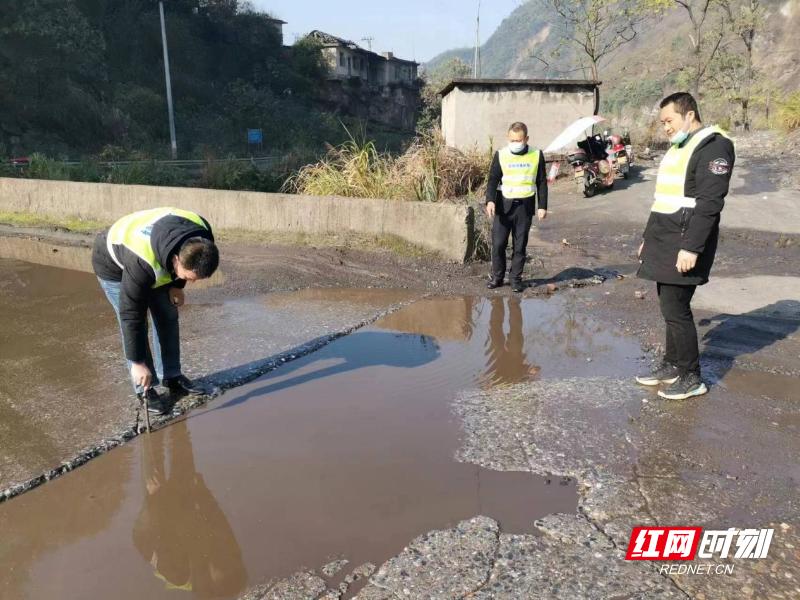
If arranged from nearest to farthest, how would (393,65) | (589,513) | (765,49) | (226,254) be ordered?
(589,513)
(226,254)
(393,65)
(765,49)

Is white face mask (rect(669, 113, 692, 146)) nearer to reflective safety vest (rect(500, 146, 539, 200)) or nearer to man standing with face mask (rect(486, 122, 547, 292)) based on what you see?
man standing with face mask (rect(486, 122, 547, 292))

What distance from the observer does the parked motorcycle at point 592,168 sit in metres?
12.6

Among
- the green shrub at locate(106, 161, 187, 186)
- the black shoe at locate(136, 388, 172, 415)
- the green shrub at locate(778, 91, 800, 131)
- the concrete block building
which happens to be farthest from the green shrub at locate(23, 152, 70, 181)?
the green shrub at locate(778, 91, 800, 131)

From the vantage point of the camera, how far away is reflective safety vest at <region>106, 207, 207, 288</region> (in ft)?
A: 11.3

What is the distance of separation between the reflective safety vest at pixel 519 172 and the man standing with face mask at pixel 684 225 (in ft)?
7.57

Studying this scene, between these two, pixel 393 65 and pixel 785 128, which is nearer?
pixel 785 128

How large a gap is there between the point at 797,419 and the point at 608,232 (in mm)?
6224

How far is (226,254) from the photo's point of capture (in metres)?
8.14

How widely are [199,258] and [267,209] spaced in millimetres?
5809

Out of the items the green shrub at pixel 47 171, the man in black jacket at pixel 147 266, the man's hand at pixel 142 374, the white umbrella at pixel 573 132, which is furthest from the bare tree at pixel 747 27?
the man's hand at pixel 142 374

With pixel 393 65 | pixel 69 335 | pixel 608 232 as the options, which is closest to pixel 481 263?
pixel 608 232

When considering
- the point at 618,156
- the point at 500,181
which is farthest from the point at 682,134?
the point at 618,156

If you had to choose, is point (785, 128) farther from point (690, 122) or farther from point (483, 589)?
point (483, 589)

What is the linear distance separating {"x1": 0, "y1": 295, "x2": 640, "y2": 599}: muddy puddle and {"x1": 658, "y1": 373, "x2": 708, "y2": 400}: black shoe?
1.72ft
